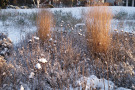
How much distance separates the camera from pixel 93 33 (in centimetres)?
403

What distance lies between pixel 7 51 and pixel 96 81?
2782 mm

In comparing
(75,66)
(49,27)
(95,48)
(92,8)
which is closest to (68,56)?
(75,66)

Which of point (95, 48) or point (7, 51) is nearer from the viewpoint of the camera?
point (95, 48)

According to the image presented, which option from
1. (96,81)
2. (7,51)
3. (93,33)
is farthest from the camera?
(7,51)

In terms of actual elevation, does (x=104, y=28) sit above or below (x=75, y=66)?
above

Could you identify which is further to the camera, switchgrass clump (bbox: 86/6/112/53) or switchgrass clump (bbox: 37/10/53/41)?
switchgrass clump (bbox: 37/10/53/41)

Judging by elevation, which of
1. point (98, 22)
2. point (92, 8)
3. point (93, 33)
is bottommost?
point (93, 33)

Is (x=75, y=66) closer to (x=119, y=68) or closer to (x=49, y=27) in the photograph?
(x=119, y=68)

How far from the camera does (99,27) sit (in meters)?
3.92

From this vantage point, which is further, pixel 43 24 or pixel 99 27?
pixel 43 24

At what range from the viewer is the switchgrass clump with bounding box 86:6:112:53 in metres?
3.92

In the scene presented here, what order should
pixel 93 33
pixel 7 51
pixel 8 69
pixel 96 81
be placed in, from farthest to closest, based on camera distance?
pixel 7 51, pixel 93 33, pixel 8 69, pixel 96 81

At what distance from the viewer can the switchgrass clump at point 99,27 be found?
392 cm

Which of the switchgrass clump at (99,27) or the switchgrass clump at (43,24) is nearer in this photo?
the switchgrass clump at (99,27)
